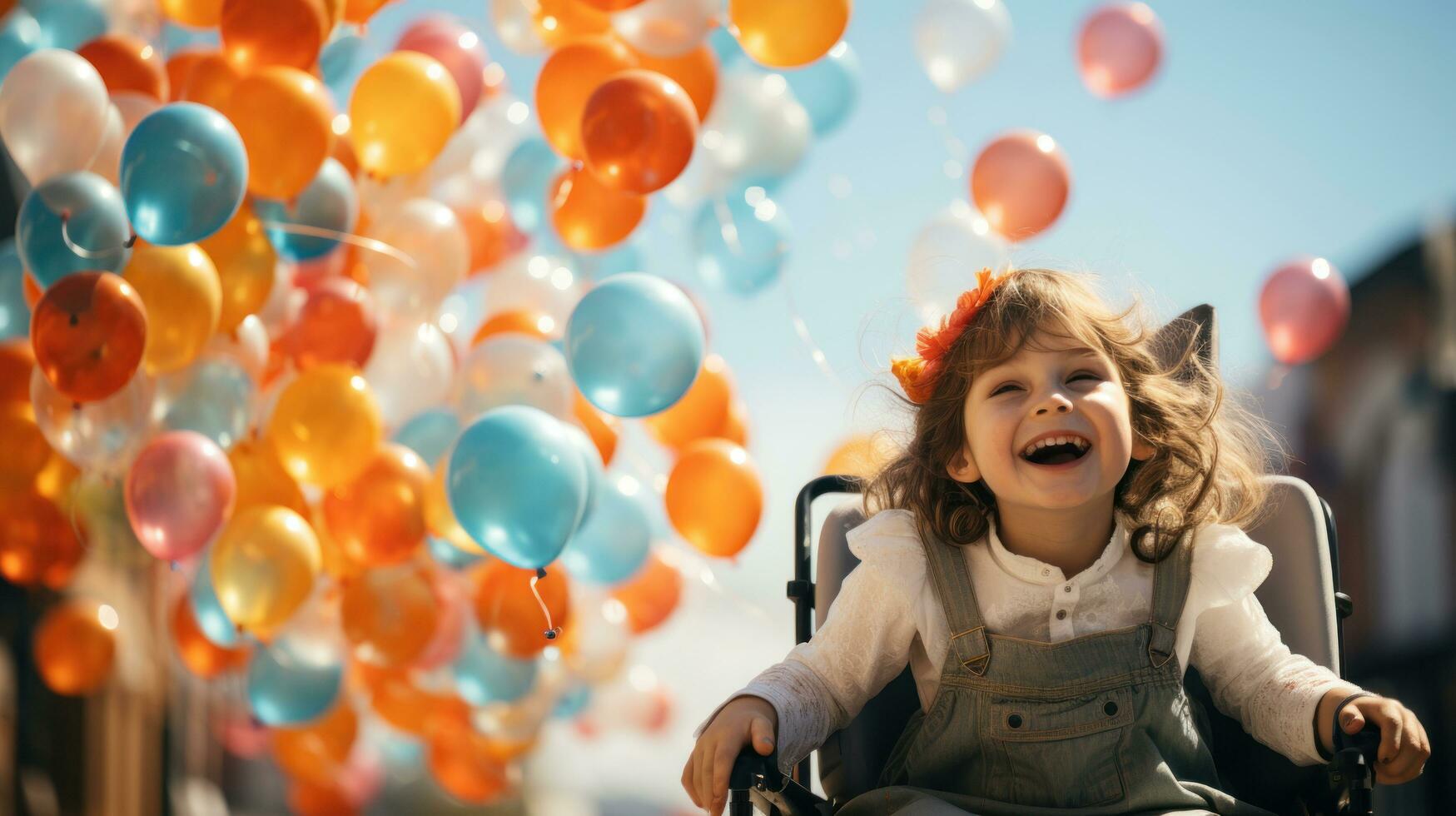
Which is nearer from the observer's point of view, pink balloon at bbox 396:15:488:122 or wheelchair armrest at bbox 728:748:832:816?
wheelchair armrest at bbox 728:748:832:816

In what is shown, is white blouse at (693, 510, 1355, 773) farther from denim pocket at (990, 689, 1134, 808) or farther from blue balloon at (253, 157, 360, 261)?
blue balloon at (253, 157, 360, 261)

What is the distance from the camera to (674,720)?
3975mm

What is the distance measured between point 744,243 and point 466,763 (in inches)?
69.2

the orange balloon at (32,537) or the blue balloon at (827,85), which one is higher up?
the blue balloon at (827,85)

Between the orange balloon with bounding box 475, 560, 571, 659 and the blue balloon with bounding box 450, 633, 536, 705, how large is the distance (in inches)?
4.4

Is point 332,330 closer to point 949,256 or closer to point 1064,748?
point 949,256

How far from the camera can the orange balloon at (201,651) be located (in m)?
3.45

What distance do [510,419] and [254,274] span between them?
32.5 inches

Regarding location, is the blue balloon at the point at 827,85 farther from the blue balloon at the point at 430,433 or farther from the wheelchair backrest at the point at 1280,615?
the wheelchair backrest at the point at 1280,615

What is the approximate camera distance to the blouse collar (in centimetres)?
168

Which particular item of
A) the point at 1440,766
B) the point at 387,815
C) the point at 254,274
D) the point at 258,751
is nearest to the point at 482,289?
the point at 254,274

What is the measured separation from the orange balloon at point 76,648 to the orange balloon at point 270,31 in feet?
5.63

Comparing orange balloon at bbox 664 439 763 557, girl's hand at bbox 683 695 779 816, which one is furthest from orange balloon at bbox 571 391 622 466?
girl's hand at bbox 683 695 779 816

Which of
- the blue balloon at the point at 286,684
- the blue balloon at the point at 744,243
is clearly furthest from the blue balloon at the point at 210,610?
the blue balloon at the point at 744,243
